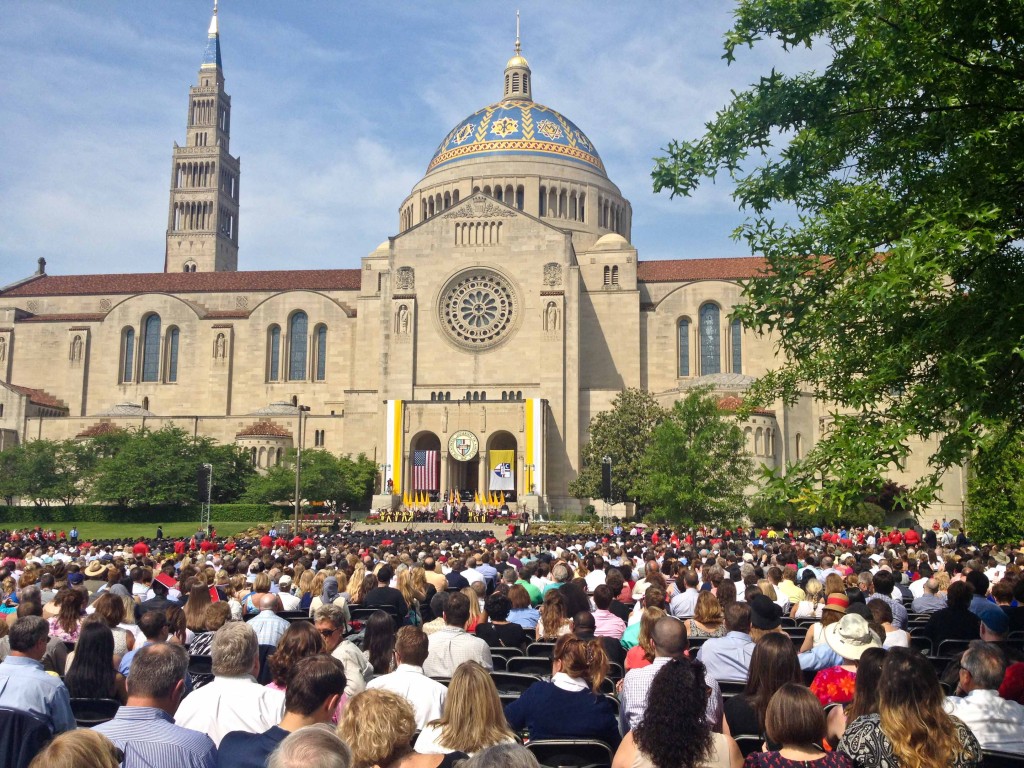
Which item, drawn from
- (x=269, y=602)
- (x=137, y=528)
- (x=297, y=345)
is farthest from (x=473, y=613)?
(x=297, y=345)

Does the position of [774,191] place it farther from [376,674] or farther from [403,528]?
[403,528]

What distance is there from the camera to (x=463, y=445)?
6038 centimetres

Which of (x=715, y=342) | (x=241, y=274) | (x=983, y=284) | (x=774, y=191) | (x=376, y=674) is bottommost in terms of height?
(x=376, y=674)

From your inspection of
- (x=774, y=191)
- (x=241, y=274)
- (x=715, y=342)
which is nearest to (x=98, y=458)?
(x=241, y=274)

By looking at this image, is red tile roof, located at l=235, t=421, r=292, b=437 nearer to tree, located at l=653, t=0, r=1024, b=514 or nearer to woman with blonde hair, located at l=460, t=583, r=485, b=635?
tree, located at l=653, t=0, r=1024, b=514

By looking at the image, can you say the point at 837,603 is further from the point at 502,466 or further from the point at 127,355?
the point at 127,355

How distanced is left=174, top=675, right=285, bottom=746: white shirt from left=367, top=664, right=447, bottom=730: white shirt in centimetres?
75

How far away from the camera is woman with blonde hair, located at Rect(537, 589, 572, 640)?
33.0 feet

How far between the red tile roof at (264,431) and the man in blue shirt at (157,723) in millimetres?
60357

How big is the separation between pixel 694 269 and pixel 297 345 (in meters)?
29.7

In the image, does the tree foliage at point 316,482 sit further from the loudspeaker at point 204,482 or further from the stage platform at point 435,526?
the loudspeaker at point 204,482

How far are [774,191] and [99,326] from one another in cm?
6804

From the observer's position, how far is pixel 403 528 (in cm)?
4728

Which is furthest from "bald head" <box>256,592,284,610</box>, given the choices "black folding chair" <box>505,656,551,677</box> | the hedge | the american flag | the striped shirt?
the american flag
